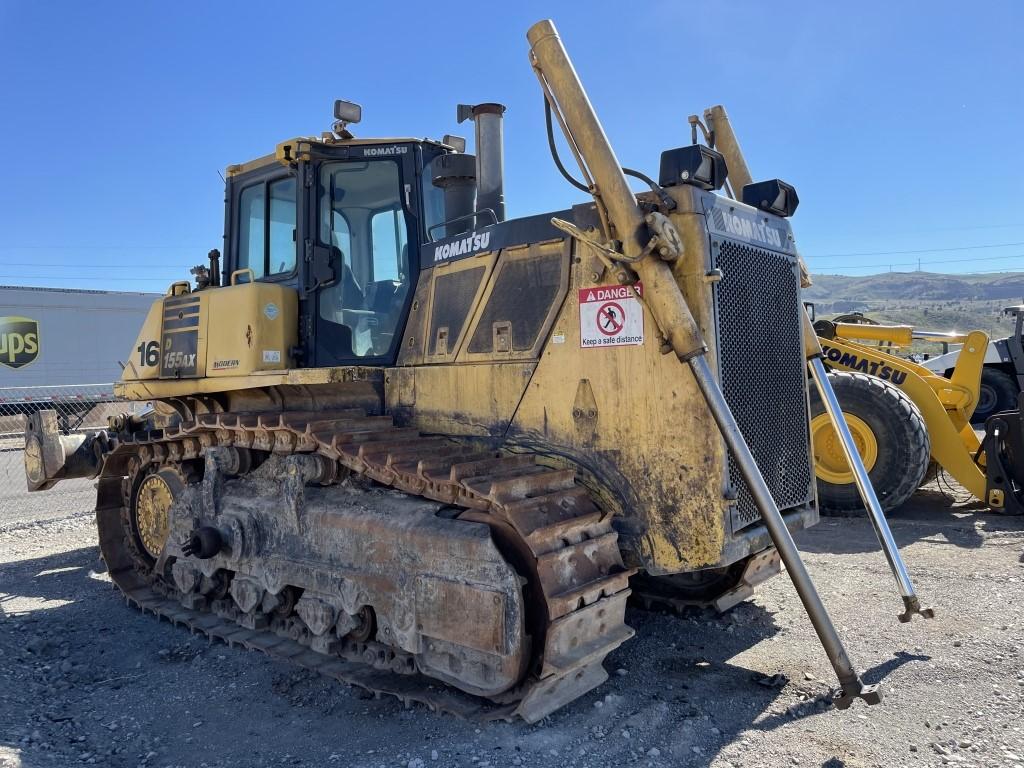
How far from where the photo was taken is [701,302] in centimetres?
382

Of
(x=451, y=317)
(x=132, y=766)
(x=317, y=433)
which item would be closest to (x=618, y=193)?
(x=451, y=317)

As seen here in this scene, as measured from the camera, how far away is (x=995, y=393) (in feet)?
51.0

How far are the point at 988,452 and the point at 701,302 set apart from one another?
5.99 m

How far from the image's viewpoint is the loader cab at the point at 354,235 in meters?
5.42

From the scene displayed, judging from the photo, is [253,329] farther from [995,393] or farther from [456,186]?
[995,393]

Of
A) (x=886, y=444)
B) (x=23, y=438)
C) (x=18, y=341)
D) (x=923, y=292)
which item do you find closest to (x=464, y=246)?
(x=886, y=444)

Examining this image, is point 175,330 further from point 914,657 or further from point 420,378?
point 914,657

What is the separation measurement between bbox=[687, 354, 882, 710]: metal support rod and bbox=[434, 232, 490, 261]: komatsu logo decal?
1633 mm

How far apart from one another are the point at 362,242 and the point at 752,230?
2744mm

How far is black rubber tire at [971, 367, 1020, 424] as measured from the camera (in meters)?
15.4

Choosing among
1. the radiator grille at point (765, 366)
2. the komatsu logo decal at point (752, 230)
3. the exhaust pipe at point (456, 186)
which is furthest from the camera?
the exhaust pipe at point (456, 186)

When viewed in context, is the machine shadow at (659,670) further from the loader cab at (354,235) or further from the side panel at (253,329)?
the loader cab at (354,235)

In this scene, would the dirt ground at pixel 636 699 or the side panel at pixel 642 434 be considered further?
the side panel at pixel 642 434

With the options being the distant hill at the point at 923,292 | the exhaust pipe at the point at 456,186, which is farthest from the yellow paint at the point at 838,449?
the distant hill at the point at 923,292
